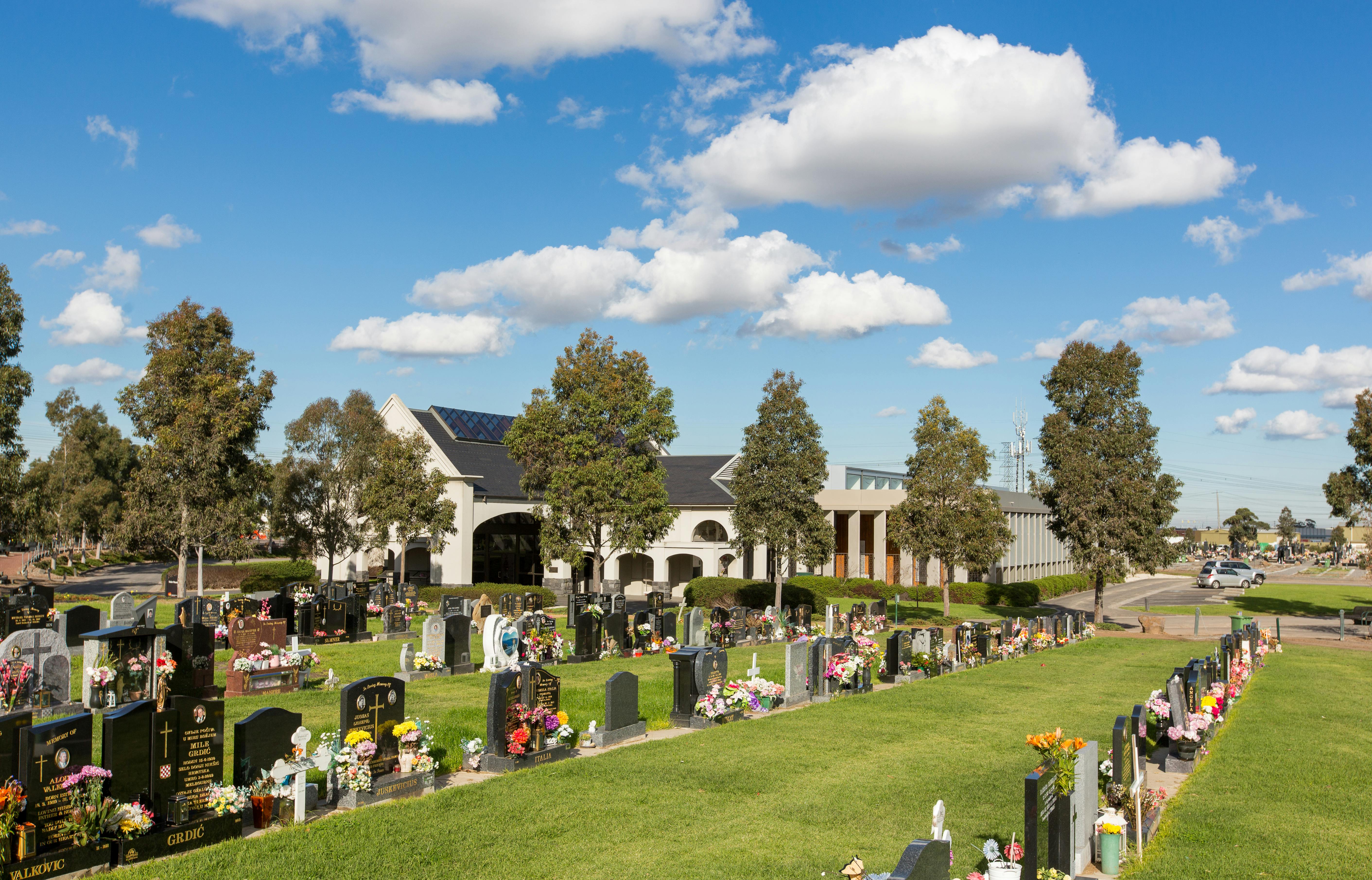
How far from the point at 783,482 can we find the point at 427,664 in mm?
18233

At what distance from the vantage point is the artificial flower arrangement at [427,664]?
19.0m

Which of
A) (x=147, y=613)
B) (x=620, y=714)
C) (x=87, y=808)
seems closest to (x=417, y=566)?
(x=147, y=613)

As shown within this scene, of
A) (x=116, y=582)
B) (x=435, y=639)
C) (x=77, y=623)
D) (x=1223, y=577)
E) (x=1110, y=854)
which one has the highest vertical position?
(x=77, y=623)

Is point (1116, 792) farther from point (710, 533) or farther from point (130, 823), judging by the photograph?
point (710, 533)

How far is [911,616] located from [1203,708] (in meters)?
23.0

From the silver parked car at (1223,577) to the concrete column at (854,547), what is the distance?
27.7 metres

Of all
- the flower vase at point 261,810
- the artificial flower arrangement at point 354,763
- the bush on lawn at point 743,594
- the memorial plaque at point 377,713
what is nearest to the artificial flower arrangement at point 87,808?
the flower vase at point 261,810

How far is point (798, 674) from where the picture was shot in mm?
17172

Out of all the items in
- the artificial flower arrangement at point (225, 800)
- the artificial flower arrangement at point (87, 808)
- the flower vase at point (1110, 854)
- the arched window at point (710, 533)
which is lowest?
the flower vase at point (1110, 854)

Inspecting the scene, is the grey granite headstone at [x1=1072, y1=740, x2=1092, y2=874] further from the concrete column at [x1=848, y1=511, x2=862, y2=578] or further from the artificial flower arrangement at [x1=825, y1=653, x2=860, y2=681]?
the concrete column at [x1=848, y1=511, x2=862, y2=578]

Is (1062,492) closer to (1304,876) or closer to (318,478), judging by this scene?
(1304,876)

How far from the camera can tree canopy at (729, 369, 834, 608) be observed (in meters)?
34.8

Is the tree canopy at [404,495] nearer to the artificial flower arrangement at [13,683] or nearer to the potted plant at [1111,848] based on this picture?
the artificial flower arrangement at [13,683]

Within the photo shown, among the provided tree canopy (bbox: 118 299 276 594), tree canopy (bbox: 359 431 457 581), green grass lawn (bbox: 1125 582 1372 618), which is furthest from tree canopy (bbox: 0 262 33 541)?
green grass lawn (bbox: 1125 582 1372 618)
